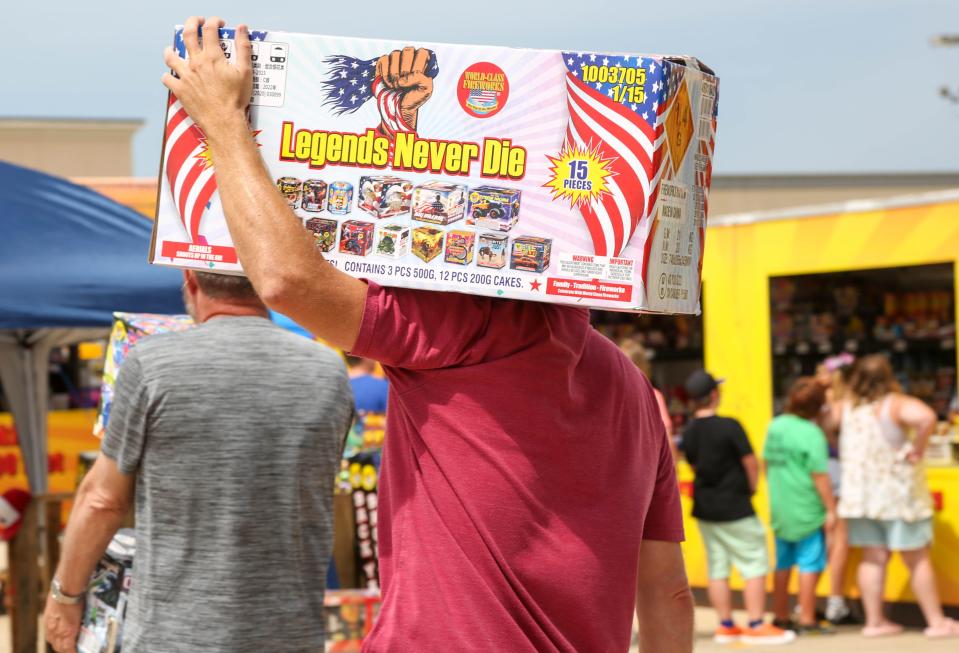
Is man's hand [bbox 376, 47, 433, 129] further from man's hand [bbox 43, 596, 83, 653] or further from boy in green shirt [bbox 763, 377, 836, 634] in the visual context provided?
boy in green shirt [bbox 763, 377, 836, 634]

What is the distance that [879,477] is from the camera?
910cm

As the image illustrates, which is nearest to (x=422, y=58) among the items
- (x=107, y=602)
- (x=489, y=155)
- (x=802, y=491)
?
(x=489, y=155)

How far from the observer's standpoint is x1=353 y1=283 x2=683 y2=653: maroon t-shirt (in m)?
2.06

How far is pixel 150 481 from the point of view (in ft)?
11.2

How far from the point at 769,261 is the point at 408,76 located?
9357mm

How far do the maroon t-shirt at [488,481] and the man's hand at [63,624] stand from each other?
1799 millimetres

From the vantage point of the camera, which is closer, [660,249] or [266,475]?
[660,249]

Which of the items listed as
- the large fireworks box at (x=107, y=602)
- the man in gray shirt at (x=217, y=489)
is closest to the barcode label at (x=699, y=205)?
the man in gray shirt at (x=217, y=489)

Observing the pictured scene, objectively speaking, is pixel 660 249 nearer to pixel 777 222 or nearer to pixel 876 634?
pixel 876 634

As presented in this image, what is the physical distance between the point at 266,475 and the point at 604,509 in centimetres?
152

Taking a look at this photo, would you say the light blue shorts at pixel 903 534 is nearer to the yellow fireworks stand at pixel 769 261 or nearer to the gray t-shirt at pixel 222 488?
the yellow fireworks stand at pixel 769 261

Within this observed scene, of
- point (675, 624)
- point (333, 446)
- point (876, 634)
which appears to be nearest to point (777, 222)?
point (876, 634)

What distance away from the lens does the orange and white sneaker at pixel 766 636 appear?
364 inches

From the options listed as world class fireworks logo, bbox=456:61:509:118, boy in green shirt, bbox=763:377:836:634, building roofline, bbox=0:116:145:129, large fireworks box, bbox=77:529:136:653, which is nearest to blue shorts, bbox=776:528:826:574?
boy in green shirt, bbox=763:377:836:634
